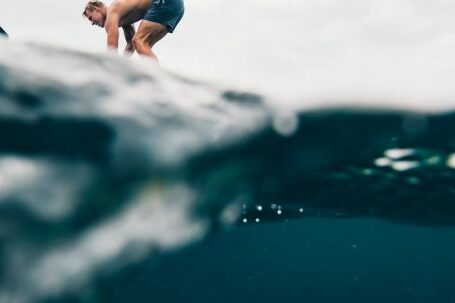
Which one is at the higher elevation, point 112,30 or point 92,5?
point 92,5

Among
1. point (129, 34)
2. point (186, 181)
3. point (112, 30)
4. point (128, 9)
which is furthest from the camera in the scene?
point (129, 34)

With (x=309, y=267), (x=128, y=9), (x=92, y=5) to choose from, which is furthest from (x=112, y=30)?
(x=309, y=267)

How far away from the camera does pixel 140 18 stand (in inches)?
232

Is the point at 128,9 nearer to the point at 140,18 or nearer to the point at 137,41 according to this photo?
the point at 140,18

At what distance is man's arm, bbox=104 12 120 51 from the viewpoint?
532 centimetres

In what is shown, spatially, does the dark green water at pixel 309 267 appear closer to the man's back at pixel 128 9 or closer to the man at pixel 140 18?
the man at pixel 140 18

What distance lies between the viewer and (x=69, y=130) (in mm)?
2836

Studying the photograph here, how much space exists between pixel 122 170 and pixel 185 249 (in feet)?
5.34

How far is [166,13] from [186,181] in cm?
350

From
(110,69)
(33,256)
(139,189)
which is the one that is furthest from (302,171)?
(33,256)

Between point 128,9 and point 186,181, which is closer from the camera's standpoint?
point 186,181

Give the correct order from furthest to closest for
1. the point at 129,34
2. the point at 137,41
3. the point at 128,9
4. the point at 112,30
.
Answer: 1. the point at 129,34
2. the point at 137,41
3. the point at 128,9
4. the point at 112,30

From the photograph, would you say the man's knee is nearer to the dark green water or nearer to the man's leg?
the man's leg

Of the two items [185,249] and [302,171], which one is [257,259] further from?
[302,171]
